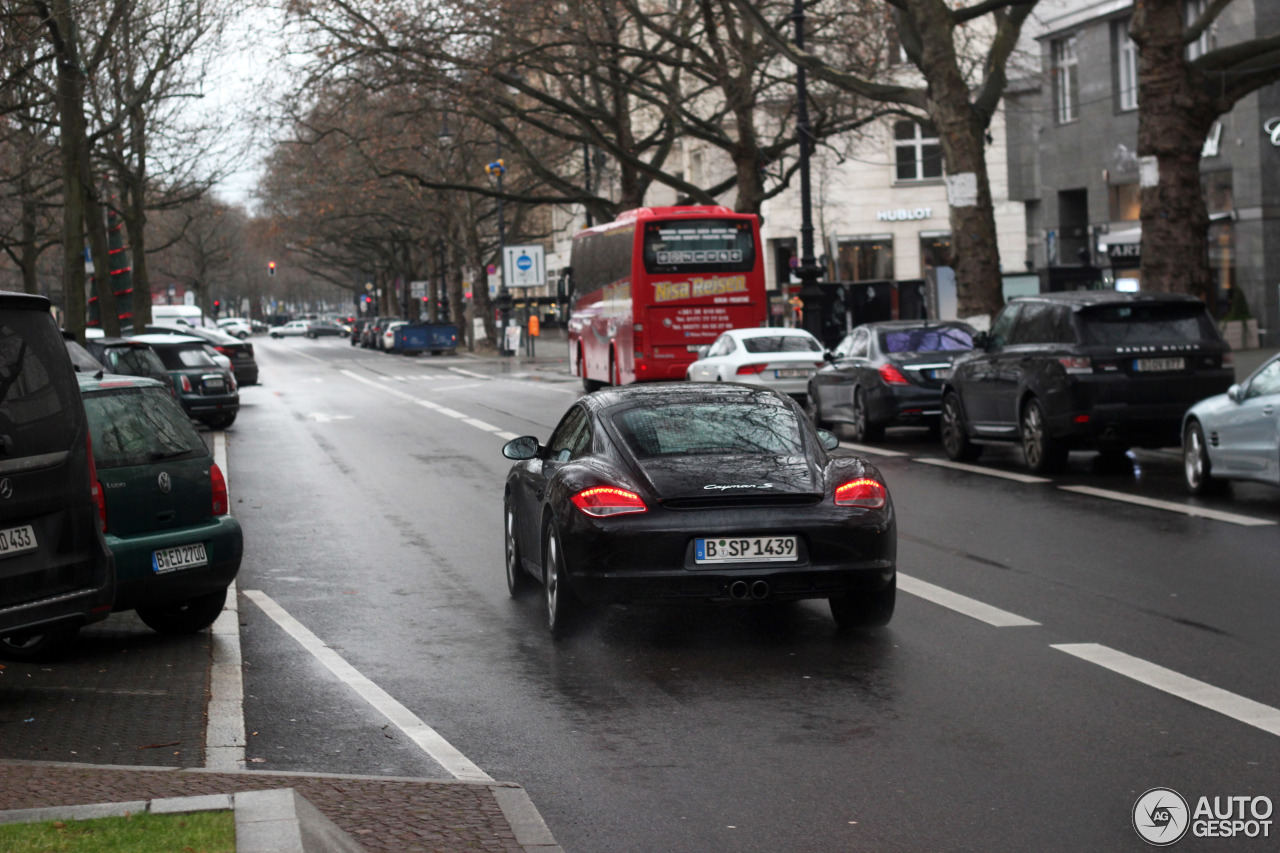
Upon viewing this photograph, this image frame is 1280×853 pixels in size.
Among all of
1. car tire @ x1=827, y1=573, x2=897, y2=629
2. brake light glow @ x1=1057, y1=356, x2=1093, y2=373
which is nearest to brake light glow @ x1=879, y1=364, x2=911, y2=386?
brake light glow @ x1=1057, y1=356, x2=1093, y2=373

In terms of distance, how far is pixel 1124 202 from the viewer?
43.0m

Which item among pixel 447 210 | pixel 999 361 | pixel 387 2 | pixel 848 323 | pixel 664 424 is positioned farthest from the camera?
pixel 447 210

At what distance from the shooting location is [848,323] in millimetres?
47969

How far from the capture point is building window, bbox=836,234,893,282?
235 feet

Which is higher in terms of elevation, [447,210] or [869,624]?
[447,210]

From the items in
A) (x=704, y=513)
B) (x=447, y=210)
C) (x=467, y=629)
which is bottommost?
(x=467, y=629)

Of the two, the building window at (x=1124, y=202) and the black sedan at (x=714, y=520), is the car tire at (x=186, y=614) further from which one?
the building window at (x=1124, y=202)

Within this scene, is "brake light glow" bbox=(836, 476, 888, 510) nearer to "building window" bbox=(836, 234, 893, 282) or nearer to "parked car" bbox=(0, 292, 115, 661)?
"parked car" bbox=(0, 292, 115, 661)

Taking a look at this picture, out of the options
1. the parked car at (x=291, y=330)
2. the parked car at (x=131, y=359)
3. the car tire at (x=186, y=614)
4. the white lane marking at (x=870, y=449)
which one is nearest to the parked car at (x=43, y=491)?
the car tire at (x=186, y=614)

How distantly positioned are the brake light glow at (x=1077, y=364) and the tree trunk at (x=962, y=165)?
8.30 m

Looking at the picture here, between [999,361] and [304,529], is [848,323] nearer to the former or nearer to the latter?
[999,361]

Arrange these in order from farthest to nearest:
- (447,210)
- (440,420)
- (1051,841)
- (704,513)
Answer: (447,210) → (440,420) → (704,513) → (1051,841)

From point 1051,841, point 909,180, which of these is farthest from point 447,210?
point 1051,841

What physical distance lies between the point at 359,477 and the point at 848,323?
30.5 metres
